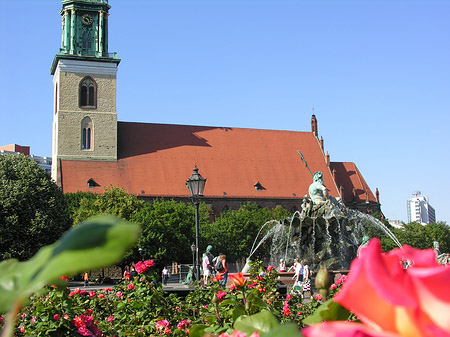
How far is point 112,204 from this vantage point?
43.4 m

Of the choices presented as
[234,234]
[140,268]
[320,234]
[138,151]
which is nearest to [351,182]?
[234,234]

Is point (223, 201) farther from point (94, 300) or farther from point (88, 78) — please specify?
point (94, 300)

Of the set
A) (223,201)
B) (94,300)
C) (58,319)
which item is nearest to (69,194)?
(223,201)

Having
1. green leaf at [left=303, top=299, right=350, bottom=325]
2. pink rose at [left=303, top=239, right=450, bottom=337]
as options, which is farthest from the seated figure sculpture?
pink rose at [left=303, top=239, right=450, bottom=337]

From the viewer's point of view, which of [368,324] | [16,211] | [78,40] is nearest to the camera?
[368,324]

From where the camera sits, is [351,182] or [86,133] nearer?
[86,133]

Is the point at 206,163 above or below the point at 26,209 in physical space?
above

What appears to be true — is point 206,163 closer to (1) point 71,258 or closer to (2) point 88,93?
(2) point 88,93

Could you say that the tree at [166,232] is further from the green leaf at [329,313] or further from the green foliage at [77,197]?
the green leaf at [329,313]

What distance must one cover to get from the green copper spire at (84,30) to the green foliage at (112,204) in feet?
42.3

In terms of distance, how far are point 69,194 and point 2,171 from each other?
11382mm

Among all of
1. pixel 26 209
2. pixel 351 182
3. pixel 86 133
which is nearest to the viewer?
pixel 26 209

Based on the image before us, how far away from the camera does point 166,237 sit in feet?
133

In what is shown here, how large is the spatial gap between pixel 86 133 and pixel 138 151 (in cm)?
490
